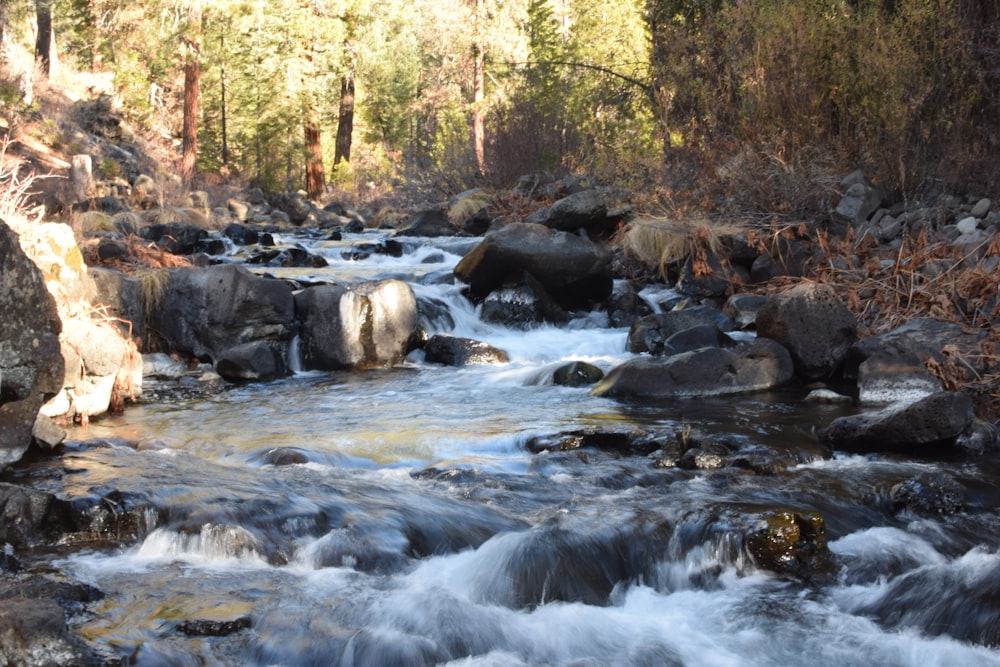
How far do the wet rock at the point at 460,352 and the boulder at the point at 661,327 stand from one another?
135cm

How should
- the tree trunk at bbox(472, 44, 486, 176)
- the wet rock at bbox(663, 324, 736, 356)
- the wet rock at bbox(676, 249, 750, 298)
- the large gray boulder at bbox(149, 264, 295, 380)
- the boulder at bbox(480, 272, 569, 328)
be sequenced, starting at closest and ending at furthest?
1. the wet rock at bbox(663, 324, 736, 356)
2. the large gray boulder at bbox(149, 264, 295, 380)
3. the boulder at bbox(480, 272, 569, 328)
4. the wet rock at bbox(676, 249, 750, 298)
5. the tree trunk at bbox(472, 44, 486, 176)

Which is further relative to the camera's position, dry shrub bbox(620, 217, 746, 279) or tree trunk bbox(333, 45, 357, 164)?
tree trunk bbox(333, 45, 357, 164)

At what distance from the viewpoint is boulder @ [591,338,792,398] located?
7.93 metres

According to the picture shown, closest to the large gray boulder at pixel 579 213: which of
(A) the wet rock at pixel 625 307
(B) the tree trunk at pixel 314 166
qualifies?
(A) the wet rock at pixel 625 307

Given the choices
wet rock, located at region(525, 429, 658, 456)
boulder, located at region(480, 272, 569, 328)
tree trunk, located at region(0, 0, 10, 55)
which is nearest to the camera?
wet rock, located at region(525, 429, 658, 456)

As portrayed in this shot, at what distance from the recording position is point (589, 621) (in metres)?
4.02

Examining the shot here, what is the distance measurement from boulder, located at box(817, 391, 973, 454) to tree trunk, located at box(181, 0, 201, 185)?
2018 cm

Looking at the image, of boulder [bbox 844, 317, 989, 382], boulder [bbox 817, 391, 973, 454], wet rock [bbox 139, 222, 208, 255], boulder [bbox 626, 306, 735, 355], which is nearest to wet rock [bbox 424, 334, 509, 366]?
boulder [bbox 626, 306, 735, 355]

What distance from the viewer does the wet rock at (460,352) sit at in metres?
9.65

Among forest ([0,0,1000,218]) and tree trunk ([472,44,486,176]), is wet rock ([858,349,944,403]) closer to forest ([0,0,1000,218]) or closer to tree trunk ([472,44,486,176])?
forest ([0,0,1000,218])

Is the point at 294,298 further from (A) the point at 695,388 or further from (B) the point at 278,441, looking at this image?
(A) the point at 695,388

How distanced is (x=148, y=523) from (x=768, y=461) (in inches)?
140

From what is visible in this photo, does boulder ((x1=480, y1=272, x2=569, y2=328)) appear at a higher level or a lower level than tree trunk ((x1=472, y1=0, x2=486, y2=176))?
lower

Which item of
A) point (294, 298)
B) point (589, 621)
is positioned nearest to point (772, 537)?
point (589, 621)
